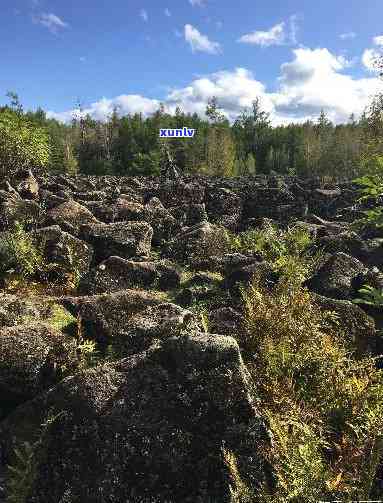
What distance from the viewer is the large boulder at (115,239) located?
1418 cm

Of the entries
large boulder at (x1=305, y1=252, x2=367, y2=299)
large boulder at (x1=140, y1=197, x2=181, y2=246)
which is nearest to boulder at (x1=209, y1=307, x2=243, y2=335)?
large boulder at (x1=305, y1=252, x2=367, y2=299)

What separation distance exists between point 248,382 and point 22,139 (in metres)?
28.1

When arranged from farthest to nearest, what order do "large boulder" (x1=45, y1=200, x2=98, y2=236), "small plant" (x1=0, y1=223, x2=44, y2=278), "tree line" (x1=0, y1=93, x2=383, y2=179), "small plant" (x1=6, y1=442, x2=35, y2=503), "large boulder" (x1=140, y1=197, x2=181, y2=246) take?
"tree line" (x1=0, y1=93, x2=383, y2=179) → "large boulder" (x1=140, y1=197, x2=181, y2=246) → "large boulder" (x1=45, y1=200, x2=98, y2=236) → "small plant" (x1=0, y1=223, x2=44, y2=278) → "small plant" (x1=6, y1=442, x2=35, y2=503)

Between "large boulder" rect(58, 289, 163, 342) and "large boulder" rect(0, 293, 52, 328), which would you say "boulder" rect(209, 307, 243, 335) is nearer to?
"large boulder" rect(58, 289, 163, 342)

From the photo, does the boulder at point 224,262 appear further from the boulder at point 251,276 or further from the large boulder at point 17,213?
the large boulder at point 17,213

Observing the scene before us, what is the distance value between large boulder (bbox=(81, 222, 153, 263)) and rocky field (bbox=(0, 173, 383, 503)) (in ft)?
0.15

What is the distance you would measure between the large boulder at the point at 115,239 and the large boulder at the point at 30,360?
7.35 m

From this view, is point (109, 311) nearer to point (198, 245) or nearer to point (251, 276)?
point (251, 276)

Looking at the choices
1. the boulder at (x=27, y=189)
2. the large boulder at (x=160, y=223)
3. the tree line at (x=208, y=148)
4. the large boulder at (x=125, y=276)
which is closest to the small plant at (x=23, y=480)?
the large boulder at (x=125, y=276)

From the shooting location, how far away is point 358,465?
15.9 ft

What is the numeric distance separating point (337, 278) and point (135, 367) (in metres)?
7.30

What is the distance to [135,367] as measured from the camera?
5273 millimetres

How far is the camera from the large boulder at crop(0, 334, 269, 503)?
4.41 m

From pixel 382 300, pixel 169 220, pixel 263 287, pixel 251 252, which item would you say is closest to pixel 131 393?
pixel 382 300
